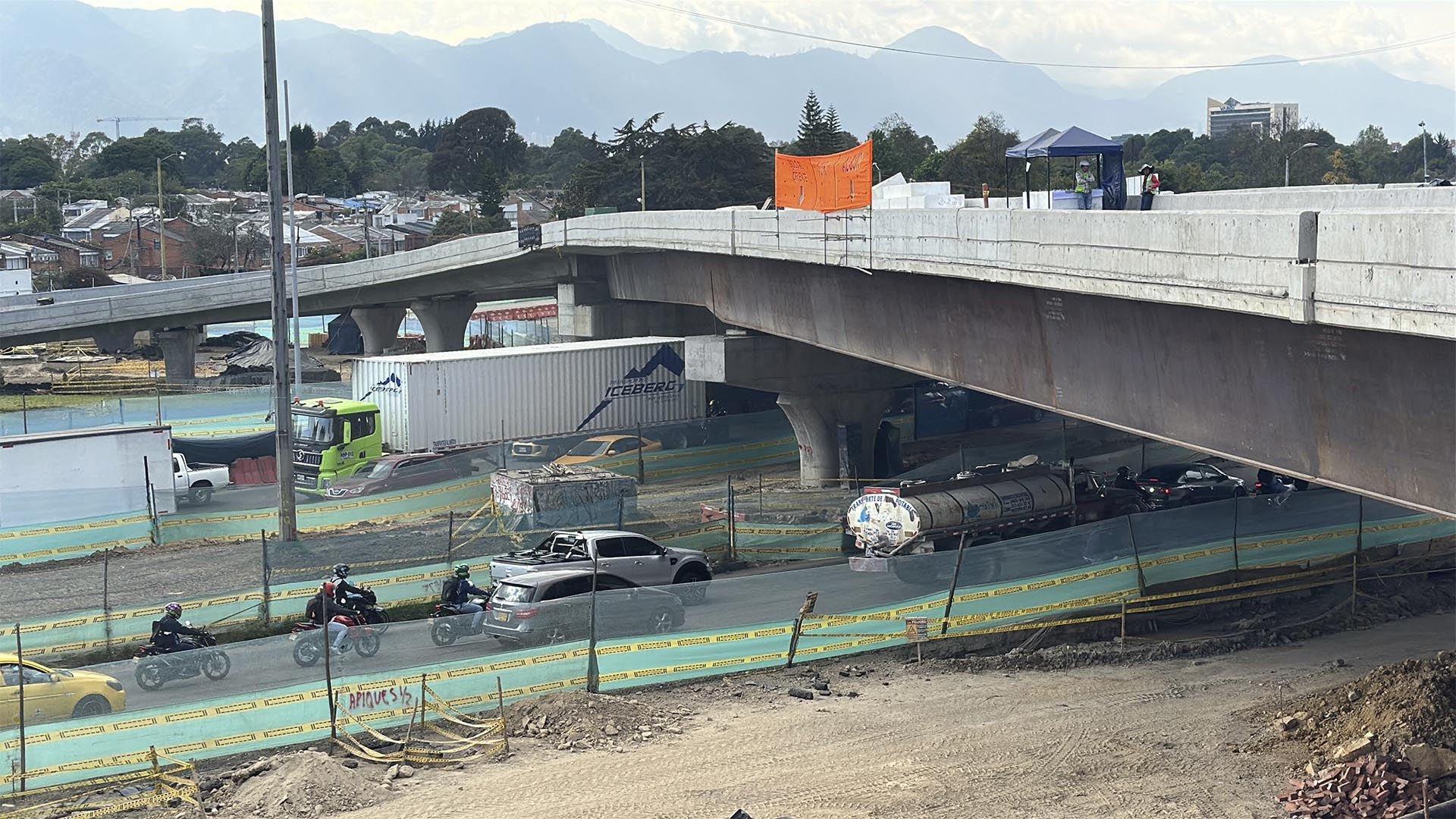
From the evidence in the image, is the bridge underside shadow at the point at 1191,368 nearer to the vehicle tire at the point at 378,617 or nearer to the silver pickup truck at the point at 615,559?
the silver pickup truck at the point at 615,559

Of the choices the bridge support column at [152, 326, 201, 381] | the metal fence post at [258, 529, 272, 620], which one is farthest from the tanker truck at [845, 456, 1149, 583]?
the bridge support column at [152, 326, 201, 381]

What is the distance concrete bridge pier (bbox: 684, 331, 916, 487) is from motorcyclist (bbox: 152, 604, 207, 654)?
1929 cm

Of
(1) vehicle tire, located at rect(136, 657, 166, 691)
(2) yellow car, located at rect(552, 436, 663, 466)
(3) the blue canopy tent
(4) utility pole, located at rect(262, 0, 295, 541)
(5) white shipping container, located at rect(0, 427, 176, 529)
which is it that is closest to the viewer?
(1) vehicle tire, located at rect(136, 657, 166, 691)

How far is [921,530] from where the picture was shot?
84.8ft

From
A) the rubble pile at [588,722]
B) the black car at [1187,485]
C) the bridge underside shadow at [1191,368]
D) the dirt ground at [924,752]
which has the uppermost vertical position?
the bridge underside shadow at [1191,368]

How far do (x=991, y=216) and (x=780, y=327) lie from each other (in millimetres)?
12721

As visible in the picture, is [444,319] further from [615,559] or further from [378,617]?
[378,617]

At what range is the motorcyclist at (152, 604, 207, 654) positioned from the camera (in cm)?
1969

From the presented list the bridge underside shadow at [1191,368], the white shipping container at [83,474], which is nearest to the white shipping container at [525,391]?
the white shipping container at [83,474]

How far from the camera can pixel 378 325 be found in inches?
2682

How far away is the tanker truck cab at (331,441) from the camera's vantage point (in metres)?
34.4

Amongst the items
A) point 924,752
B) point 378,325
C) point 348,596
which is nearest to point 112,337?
point 378,325

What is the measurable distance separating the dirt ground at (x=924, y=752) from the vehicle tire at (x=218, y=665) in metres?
2.59

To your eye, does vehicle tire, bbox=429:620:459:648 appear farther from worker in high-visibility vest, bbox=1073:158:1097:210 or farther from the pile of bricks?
worker in high-visibility vest, bbox=1073:158:1097:210
